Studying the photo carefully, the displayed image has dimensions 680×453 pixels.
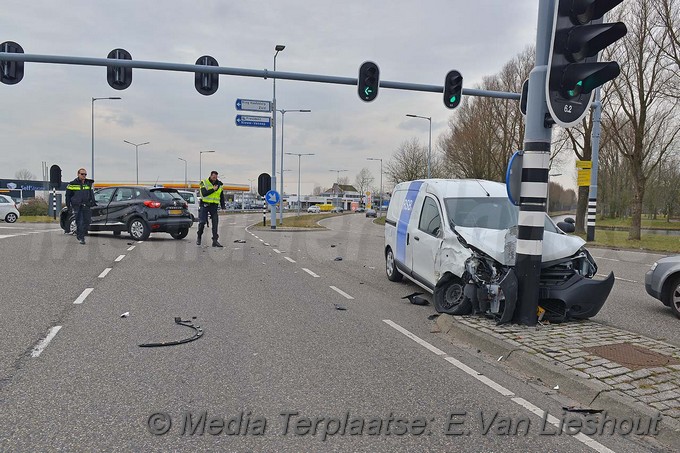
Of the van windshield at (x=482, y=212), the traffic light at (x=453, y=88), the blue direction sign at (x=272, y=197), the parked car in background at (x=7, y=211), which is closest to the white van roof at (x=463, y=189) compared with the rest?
the van windshield at (x=482, y=212)

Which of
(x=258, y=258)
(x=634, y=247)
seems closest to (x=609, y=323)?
(x=258, y=258)

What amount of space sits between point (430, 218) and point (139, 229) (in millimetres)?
11844

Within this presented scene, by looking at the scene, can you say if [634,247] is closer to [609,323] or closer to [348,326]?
[609,323]

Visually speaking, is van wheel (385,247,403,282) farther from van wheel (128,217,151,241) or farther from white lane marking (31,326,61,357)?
van wheel (128,217,151,241)

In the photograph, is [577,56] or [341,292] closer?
[577,56]

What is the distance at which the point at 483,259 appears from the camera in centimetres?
638

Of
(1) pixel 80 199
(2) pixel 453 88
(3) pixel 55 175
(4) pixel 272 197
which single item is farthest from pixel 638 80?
(3) pixel 55 175

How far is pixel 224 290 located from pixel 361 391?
4953 millimetres

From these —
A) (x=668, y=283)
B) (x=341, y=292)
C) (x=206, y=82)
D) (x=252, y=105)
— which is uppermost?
(x=252, y=105)

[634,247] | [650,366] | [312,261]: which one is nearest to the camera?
[650,366]

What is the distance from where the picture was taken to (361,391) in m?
4.27

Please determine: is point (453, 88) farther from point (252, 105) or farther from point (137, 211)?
point (252, 105)

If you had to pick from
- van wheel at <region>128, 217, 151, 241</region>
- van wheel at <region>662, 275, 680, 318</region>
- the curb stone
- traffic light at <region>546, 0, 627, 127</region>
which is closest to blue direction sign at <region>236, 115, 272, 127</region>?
van wheel at <region>128, 217, 151, 241</region>

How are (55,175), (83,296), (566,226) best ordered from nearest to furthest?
(566,226) → (83,296) → (55,175)
